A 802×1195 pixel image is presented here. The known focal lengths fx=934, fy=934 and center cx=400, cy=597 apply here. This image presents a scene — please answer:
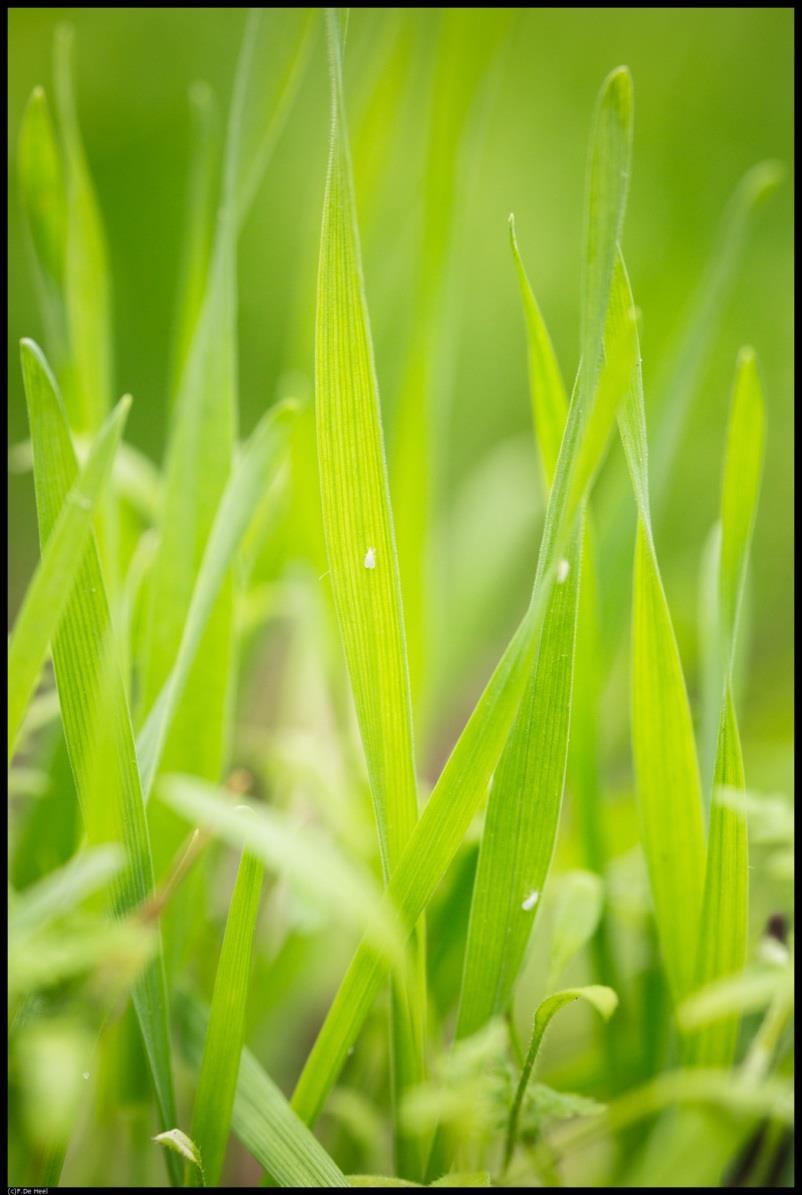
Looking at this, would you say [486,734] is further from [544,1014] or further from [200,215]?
[200,215]

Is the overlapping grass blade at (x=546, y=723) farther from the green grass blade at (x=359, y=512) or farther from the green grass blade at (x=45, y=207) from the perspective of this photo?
the green grass blade at (x=45, y=207)

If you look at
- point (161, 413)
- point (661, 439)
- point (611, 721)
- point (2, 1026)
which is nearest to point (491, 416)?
point (161, 413)

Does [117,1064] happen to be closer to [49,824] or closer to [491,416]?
[49,824]

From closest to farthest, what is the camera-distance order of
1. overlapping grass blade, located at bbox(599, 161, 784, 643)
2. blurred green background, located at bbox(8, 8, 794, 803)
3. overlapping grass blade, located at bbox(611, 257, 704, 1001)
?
1. overlapping grass blade, located at bbox(611, 257, 704, 1001)
2. overlapping grass blade, located at bbox(599, 161, 784, 643)
3. blurred green background, located at bbox(8, 8, 794, 803)

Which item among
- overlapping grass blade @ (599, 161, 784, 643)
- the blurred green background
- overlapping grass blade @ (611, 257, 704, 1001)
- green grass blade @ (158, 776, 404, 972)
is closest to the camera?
green grass blade @ (158, 776, 404, 972)

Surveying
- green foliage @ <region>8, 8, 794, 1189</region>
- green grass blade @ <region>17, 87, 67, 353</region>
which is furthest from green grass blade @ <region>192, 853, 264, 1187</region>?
green grass blade @ <region>17, 87, 67, 353</region>

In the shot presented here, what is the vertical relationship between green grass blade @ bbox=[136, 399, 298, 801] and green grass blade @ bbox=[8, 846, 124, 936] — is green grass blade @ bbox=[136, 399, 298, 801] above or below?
above

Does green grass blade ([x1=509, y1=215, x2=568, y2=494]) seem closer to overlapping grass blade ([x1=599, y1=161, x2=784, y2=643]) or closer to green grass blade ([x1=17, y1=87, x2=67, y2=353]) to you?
overlapping grass blade ([x1=599, y1=161, x2=784, y2=643])

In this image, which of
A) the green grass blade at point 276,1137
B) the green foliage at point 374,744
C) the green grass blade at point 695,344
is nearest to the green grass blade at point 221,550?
the green foliage at point 374,744

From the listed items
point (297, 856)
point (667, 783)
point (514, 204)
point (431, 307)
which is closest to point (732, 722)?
point (667, 783)
